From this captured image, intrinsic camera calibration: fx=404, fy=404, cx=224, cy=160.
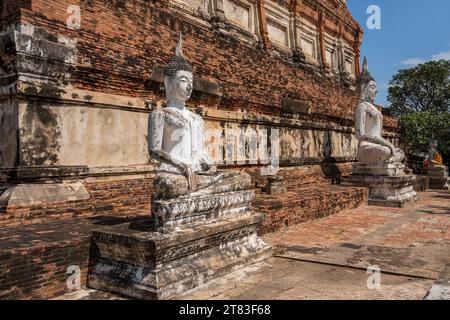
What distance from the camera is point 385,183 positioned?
10.1 m

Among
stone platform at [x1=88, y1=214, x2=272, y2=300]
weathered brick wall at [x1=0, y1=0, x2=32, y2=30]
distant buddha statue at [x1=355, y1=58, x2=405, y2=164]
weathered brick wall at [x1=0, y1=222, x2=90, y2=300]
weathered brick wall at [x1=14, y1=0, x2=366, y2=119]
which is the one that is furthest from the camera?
distant buddha statue at [x1=355, y1=58, x2=405, y2=164]

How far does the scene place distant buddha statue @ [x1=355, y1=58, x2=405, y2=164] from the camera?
34.0 ft

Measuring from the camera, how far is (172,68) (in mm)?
4555

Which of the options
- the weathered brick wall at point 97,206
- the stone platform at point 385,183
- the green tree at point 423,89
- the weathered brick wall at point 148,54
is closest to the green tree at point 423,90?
the green tree at point 423,89

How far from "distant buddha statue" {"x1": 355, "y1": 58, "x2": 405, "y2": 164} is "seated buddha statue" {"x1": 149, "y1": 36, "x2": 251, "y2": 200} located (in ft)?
21.7

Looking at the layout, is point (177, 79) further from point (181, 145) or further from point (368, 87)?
point (368, 87)

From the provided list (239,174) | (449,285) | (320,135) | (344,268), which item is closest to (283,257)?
(344,268)

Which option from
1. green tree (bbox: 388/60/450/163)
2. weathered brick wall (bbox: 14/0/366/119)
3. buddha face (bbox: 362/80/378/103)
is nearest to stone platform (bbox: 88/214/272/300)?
weathered brick wall (bbox: 14/0/366/119)

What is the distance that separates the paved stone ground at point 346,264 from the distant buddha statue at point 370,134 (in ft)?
9.20

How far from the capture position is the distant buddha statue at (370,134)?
1037cm

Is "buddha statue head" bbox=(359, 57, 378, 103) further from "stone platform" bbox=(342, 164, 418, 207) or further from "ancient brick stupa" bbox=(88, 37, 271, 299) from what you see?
"ancient brick stupa" bbox=(88, 37, 271, 299)

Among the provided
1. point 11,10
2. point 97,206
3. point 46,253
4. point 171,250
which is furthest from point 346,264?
point 11,10

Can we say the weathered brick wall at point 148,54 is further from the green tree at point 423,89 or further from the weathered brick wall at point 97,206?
the green tree at point 423,89
